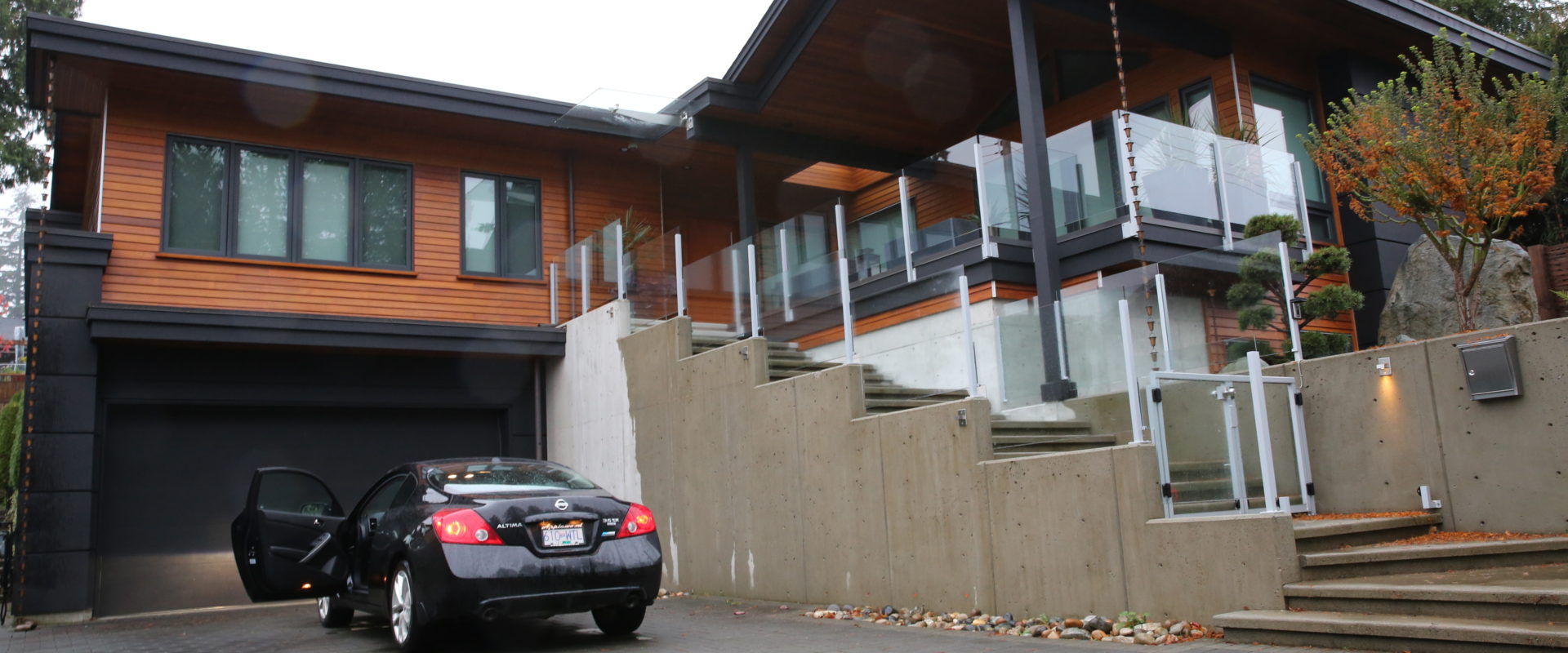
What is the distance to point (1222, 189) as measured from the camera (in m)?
11.4

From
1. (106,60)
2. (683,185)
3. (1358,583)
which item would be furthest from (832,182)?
(1358,583)

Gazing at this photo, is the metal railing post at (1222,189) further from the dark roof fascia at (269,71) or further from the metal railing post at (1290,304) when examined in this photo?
the dark roof fascia at (269,71)

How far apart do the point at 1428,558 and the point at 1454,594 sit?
1.12 meters

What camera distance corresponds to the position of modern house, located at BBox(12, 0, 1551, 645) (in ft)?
35.8

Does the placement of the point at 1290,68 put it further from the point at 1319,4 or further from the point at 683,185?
the point at 683,185

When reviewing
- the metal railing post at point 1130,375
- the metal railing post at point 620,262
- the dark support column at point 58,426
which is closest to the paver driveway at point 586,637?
the dark support column at point 58,426

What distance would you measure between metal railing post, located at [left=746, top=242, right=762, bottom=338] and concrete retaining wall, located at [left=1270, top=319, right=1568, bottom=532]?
506 cm

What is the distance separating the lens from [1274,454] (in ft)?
27.8

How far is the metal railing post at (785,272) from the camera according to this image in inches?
450

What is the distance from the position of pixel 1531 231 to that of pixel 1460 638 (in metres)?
13.5

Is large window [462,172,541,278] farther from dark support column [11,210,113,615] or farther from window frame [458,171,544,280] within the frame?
dark support column [11,210,113,615]

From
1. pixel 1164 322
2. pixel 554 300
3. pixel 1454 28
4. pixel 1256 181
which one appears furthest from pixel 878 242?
pixel 1454 28

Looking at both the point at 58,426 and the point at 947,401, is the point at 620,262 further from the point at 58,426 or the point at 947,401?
the point at 58,426

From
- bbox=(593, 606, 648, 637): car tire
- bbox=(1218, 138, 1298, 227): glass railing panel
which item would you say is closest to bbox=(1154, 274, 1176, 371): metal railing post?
bbox=(1218, 138, 1298, 227): glass railing panel
